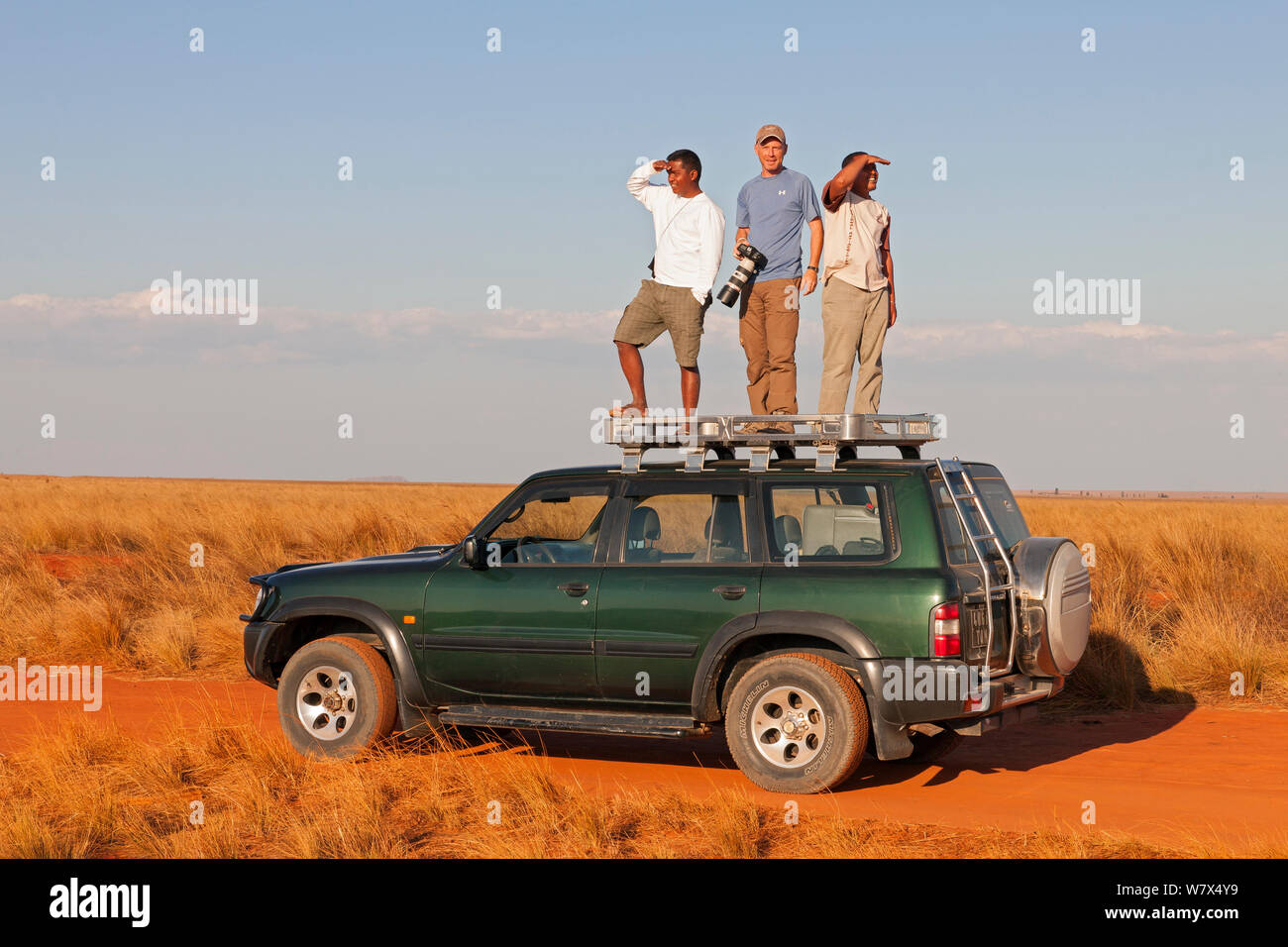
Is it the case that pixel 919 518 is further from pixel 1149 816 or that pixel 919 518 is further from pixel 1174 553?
pixel 1174 553

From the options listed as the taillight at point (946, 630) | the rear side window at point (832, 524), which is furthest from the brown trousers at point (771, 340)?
the taillight at point (946, 630)

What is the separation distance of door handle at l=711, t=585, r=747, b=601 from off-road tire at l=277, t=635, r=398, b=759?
2437 millimetres

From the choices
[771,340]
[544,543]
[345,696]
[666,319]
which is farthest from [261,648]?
[771,340]

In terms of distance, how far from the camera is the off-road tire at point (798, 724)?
26.0 ft

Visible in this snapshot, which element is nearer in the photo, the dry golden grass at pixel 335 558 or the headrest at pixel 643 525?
the headrest at pixel 643 525

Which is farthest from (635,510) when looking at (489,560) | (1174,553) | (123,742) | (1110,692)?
(1174,553)

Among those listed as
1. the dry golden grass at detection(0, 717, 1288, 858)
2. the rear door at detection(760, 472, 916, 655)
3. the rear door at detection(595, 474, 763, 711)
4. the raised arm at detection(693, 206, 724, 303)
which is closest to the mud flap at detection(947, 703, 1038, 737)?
→ the rear door at detection(760, 472, 916, 655)

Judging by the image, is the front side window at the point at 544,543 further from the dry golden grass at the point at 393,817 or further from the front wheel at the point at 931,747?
Answer: the front wheel at the point at 931,747

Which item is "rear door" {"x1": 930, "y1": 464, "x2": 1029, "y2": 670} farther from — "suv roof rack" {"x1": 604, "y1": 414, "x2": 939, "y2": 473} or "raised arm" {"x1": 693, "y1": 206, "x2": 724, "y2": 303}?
"raised arm" {"x1": 693, "y1": 206, "x2": 724, "y2": 303}

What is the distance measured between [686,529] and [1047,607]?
221 cm

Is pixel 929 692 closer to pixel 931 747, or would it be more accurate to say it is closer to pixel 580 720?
pixel 931 747

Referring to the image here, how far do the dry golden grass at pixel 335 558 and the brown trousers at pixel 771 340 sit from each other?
3.91 metres

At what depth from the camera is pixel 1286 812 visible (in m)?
7.87

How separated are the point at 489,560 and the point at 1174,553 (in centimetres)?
1289
